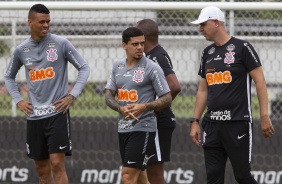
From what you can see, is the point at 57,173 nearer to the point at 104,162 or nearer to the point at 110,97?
the point at 110,97

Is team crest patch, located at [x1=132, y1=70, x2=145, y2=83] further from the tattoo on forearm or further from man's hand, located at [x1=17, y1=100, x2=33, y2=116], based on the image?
man's hand, located at [x1=17, y1=100, x2=33, y2=116]

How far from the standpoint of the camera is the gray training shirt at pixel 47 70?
888 centimetres

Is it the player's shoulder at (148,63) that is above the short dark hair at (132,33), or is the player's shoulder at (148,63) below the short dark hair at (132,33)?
below

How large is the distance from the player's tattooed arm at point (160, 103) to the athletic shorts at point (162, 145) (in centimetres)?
66

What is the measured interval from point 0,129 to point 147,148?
126 inches

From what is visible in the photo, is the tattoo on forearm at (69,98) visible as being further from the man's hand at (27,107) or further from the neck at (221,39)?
the neck at (221,39)

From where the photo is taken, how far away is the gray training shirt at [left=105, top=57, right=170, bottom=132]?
8305 mm

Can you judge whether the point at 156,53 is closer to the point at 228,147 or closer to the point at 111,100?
the point at 111,100

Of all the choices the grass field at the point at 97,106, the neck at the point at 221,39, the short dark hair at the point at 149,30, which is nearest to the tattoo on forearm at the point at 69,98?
the short dark hair at the point at 149,30

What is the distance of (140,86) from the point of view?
8328 millimetres

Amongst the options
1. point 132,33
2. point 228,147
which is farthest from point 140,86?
point 228,147

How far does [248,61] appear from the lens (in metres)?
8.23

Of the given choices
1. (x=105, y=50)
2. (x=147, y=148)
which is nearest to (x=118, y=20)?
(x=105, y=50)

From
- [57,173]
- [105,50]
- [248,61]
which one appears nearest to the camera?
[248,61]
